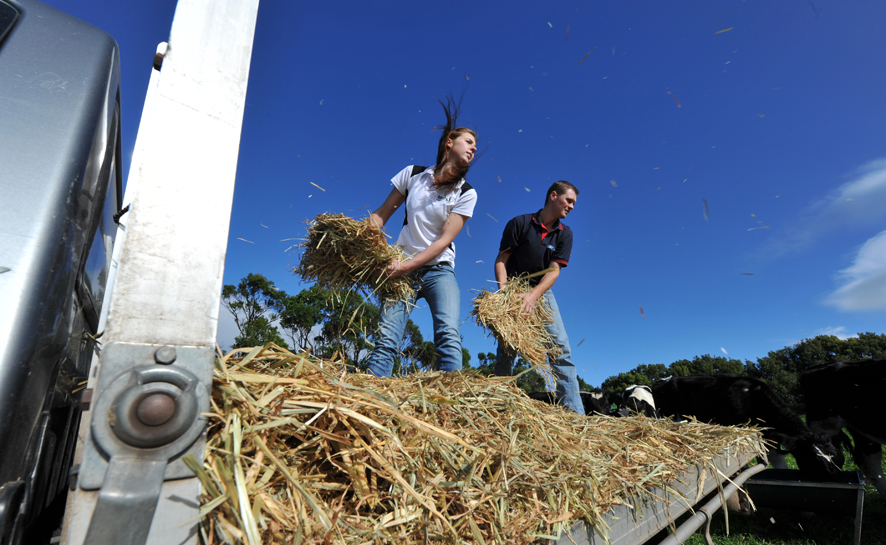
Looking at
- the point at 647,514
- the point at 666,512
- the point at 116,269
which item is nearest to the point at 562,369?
the point at 666,512

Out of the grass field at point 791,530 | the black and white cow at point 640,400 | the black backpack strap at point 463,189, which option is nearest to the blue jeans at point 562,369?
the black backpack strap at point 463,189

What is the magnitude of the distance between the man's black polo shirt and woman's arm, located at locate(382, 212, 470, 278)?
4.72 feet

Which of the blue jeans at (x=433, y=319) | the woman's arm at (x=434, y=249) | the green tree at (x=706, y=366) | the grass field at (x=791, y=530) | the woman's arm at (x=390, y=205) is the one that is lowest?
the grass field at (x=791, y=530)

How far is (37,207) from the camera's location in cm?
87

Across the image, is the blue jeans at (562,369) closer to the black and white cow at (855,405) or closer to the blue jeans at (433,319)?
the blue jeans at (433,319)

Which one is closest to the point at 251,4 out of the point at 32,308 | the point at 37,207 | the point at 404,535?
the point at 37,207

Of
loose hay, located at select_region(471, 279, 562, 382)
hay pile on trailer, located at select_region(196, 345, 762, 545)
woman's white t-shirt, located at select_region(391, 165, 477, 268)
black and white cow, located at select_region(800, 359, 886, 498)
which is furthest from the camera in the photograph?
black and white cow, located at select_region(800, 359, 886, 498)

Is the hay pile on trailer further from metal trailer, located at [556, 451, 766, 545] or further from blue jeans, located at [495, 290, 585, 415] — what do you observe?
blue jeans, located at [495, 290, 585, 415]

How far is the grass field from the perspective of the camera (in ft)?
14.1

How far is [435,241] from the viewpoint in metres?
3.19

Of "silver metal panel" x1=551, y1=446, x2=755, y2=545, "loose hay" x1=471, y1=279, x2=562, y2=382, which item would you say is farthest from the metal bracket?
"loose hay" x1=471, y1=279, x2=562, y2=382

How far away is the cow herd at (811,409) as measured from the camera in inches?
207

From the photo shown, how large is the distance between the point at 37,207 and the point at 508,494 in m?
1.33

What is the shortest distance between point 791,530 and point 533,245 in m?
4.24
